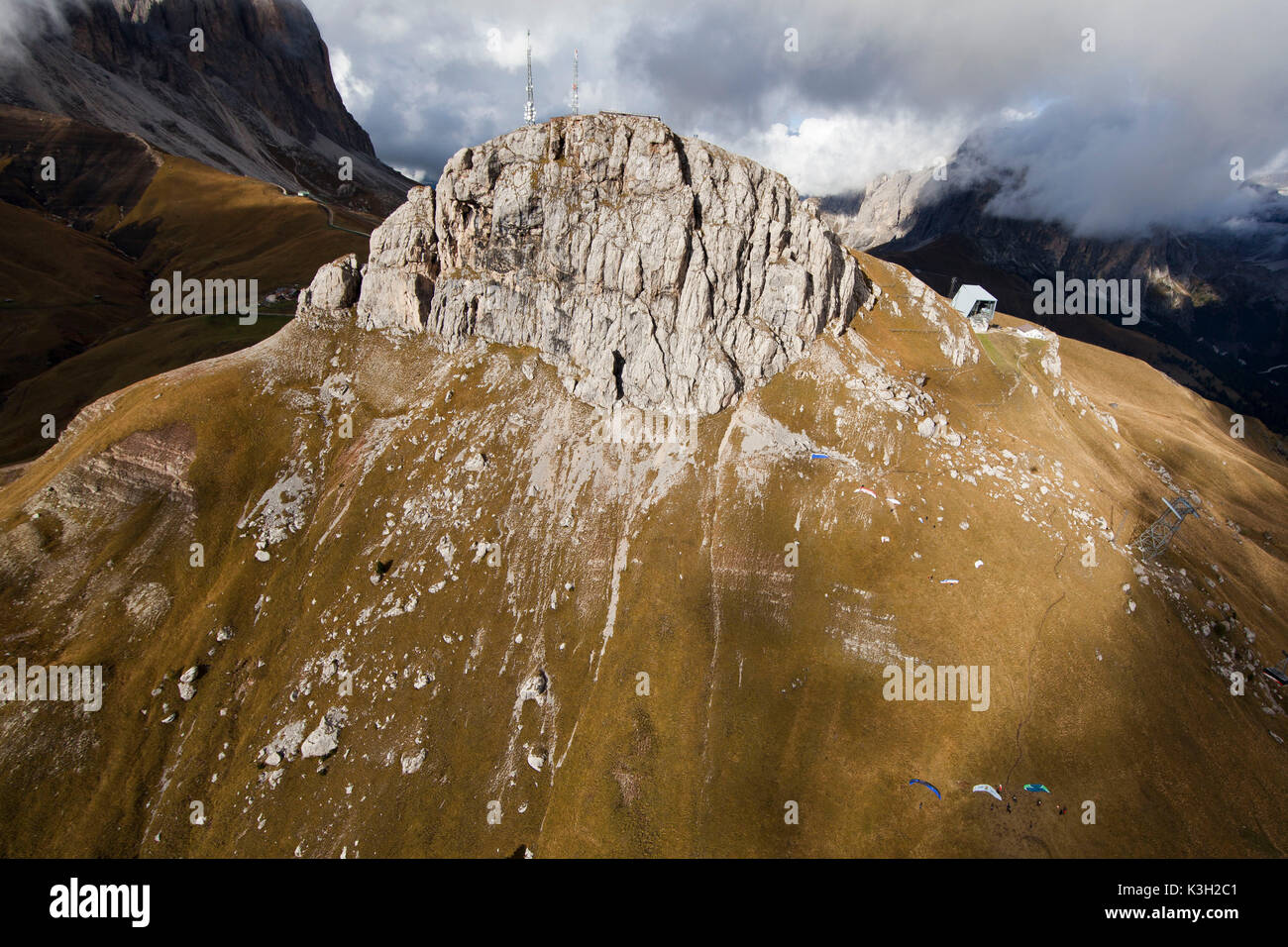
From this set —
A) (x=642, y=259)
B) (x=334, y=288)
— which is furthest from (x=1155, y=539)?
(x=334, y=288)

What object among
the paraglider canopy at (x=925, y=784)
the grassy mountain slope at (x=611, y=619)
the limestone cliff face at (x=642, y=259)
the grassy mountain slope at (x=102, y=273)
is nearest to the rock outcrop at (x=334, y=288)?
the grassy mountain slope at (x=611, y=619)

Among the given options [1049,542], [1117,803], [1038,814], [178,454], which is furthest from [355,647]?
[1049,542]

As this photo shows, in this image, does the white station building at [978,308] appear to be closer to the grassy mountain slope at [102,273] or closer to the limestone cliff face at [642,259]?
the limestone cliff face at [642,259]

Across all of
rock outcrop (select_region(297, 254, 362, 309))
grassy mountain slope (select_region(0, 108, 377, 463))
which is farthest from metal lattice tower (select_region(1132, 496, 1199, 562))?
grassy mountain slope (select_region(0, 108, 377, 463))

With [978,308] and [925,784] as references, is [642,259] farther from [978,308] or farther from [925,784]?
[925,784]

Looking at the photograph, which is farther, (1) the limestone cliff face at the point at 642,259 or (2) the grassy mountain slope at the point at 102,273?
(2) the grassy mountain slope at the point at 102,273

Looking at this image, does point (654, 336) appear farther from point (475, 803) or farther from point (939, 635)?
point (475, 803)

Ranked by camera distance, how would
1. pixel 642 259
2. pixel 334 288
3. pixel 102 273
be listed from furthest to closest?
pixel 102 273 → pixel 334 288 → pixel 642 259

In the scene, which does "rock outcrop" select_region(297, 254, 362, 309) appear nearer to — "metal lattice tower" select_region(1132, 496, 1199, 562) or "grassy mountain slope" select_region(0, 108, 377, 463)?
"grassy mountain slope" select_region(0, 108, 377, 463)
